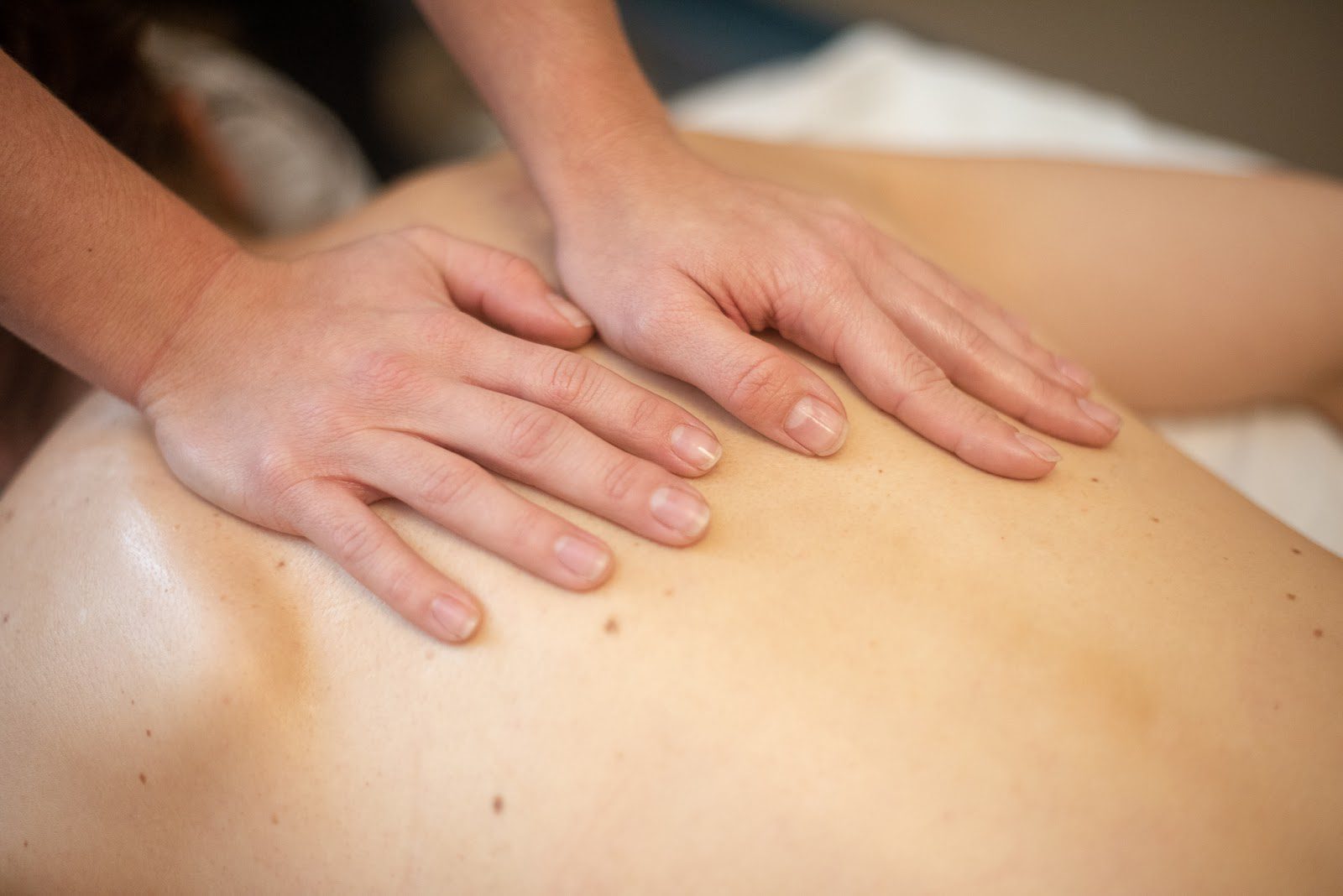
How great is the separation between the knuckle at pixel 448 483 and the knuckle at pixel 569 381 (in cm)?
8

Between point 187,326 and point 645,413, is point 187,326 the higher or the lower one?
the lower one

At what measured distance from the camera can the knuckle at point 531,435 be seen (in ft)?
1.98

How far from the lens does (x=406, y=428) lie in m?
0.62

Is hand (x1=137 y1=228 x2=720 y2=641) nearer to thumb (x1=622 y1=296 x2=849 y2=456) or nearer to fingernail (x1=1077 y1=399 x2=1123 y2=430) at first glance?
thumb (x1=622 y1=296 x2=849 y2=456)

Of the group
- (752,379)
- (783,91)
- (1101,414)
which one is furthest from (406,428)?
(783,91)

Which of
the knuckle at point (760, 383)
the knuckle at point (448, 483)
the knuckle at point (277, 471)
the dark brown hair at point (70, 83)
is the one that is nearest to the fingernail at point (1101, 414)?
the knuckle at point (760, 383)

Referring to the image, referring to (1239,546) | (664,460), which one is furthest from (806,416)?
(1239,546)

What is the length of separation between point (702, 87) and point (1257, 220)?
49.4 inches

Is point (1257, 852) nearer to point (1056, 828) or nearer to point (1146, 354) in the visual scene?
point (1056, 828)

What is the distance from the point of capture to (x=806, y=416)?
0.62m

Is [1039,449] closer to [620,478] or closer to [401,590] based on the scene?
[620,478]

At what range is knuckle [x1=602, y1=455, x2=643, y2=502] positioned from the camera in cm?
59

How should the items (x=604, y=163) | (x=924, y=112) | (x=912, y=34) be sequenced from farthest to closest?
(x=912, y=34) < (x=924, y=112) < (x=604, y=163)

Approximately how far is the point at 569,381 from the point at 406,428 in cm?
12
